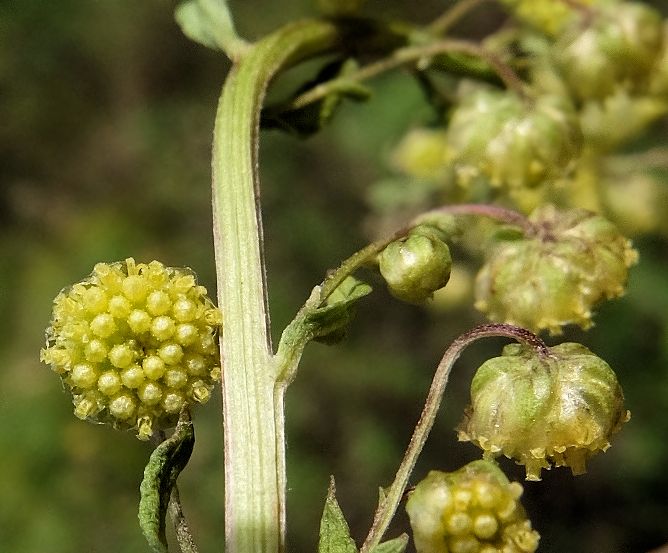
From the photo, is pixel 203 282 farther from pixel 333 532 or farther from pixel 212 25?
pixel 333 532

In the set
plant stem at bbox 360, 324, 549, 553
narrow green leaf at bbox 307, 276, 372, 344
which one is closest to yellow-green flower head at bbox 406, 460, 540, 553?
plant stem at bbox 360, 324, 549, 553

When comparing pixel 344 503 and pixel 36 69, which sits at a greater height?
pixel 36 69

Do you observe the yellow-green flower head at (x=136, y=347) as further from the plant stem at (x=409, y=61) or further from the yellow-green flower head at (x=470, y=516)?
the plant stem at (x=409, y=61)

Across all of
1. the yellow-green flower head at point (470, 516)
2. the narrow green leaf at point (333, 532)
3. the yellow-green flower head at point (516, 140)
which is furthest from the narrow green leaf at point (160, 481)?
the yellow-green flower head at point (516, 140)

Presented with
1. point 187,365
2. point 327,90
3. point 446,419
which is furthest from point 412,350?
point 187,365

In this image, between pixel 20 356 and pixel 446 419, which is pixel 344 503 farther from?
pixel 20 356

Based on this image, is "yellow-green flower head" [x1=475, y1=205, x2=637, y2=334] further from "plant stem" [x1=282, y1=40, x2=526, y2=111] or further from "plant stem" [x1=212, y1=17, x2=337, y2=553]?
"plant stem" [x1=212, y1=17, x2=337, y2=553]
